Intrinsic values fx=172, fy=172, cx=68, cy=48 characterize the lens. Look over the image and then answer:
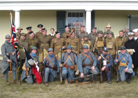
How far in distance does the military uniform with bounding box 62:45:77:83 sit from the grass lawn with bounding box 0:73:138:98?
14.5 inches

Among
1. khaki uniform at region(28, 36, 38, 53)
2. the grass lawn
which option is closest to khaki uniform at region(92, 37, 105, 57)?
the grass lawn

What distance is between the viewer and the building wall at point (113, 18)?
1051cm

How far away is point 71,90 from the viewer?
18.4 feet

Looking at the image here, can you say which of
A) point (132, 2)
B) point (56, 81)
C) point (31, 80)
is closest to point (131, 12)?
point (132, 2)

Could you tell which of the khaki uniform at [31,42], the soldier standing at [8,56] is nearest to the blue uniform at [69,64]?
the khaki uniform at [31,42]

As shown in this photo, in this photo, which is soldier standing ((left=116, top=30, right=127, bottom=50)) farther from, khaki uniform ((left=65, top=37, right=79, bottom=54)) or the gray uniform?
the gray uniform

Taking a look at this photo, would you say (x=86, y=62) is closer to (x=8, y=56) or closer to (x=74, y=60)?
(x=74, y=60)

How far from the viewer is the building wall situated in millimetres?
10508

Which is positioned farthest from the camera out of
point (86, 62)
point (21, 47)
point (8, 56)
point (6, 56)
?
point (21, 47)

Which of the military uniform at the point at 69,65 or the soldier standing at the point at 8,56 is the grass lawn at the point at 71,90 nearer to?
the military uniform at the point at 69,65

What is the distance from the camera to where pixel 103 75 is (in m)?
6.57

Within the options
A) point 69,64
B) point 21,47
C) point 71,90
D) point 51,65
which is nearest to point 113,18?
point 69,64

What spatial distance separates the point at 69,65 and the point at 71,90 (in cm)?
116

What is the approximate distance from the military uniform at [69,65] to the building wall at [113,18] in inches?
182
